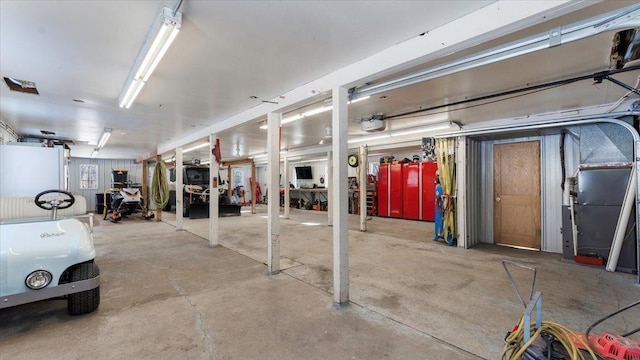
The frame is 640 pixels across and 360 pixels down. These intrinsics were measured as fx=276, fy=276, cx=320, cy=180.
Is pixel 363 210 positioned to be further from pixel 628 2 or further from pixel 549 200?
pixel 628 2

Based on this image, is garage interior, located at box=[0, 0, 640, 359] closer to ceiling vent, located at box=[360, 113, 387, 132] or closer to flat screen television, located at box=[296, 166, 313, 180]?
ceiling vent, located at box=[360, 113, 387, 132]

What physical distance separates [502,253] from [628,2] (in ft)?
14.3

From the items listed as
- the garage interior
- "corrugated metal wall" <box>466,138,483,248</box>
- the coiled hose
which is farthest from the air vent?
"corrugated metal wall" <box>466,138,483,248</box>

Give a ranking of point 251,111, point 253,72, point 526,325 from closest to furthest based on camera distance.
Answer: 1. point 526,325
2. point 253,72
3. point 251,111

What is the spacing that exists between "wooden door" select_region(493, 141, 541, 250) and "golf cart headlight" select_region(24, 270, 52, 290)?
23.6ft

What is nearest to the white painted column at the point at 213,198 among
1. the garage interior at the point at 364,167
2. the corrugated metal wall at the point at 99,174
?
the garage interior at the point at 364,167

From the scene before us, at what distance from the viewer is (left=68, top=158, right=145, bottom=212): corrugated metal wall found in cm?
1316

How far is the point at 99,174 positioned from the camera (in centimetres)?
1383

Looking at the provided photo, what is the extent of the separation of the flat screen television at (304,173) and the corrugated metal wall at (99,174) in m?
8.23

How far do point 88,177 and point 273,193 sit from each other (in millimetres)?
14163

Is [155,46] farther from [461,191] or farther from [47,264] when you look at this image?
[461,191]

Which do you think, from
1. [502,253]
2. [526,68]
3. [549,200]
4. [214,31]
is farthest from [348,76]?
[549,200]

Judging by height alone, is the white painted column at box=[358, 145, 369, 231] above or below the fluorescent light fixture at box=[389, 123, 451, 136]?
below

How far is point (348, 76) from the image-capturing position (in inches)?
120
